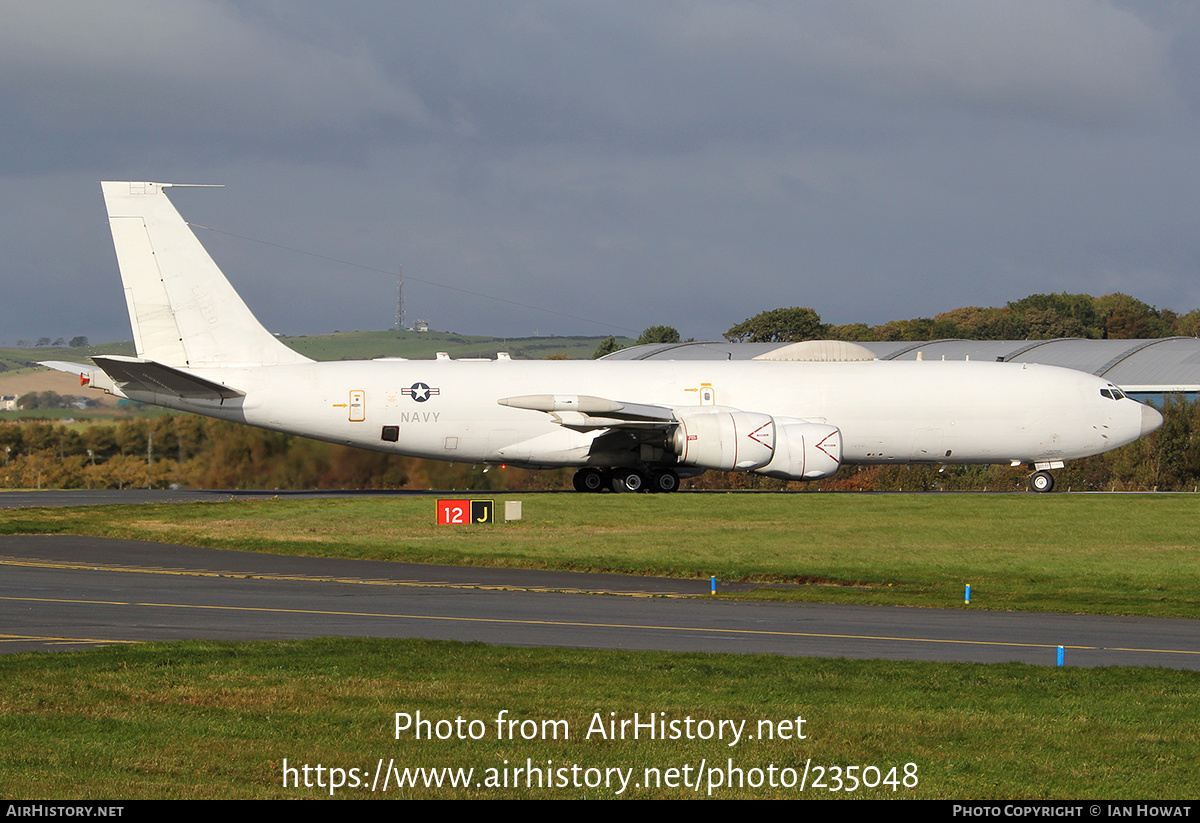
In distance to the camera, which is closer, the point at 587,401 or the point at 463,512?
the point at 463,512

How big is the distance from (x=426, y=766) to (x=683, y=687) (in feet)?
12.1

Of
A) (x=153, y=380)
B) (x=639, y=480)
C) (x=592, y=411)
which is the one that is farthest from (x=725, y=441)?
(x=153, y=380)

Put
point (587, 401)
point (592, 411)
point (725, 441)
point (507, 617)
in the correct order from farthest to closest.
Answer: point (725, 441), point (592, 411), point (587, 401), point (507, 617)

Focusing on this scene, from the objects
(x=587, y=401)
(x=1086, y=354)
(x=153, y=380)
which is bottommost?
(x=587, y=401)

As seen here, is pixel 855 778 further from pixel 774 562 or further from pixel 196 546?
pixel 196 546

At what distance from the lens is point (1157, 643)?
16219 millimetres

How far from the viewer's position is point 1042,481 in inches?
1644

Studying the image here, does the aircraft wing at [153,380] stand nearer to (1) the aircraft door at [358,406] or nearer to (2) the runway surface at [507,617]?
(1) the aircraft door at [358,406]

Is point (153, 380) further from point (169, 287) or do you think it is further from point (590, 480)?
point (590, 480)

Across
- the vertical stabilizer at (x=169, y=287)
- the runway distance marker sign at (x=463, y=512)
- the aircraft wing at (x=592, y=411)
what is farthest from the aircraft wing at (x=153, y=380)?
the runway distance marker sign at (x=463, y=512)

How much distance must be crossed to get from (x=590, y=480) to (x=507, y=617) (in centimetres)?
2270

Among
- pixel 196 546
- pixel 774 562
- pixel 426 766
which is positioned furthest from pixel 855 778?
pixel 196 546

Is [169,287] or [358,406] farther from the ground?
[169,287]

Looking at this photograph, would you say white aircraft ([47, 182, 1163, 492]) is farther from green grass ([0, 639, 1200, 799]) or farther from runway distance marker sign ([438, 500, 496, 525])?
green grass ([0, 639, 1200, 799])
